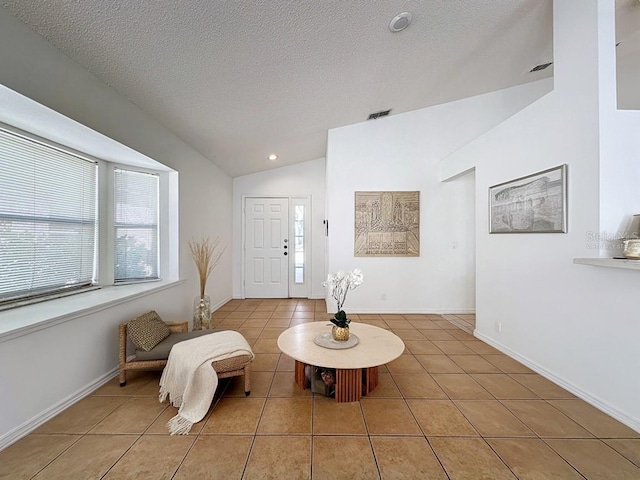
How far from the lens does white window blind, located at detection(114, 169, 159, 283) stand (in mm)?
2773

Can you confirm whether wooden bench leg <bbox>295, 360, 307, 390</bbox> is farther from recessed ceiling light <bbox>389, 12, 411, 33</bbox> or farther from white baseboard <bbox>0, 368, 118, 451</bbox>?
recessed ceiling light <bbox>389, 12, 411, 33</bbox>

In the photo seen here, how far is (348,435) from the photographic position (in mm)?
1530

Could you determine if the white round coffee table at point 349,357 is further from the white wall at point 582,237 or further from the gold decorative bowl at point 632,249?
the gold decorative bowl at point 632,249

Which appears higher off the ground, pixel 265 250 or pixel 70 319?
pixel 265 250

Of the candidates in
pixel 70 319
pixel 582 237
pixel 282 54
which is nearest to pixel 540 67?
pixel 582 237

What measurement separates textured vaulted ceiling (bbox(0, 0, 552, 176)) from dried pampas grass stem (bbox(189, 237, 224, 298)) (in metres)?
1.34

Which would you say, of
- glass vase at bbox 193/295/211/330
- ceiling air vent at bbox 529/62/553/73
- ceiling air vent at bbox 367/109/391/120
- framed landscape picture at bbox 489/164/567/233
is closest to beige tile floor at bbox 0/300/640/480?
glass vase at bbox 193/295/211/330

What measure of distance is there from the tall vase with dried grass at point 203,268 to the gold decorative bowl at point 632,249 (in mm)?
3739

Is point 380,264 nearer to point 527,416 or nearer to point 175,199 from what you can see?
point 527,416

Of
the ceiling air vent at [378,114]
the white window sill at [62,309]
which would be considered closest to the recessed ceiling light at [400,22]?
the ceiling air vent at [378,114]

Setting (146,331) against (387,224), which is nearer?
(146,331)

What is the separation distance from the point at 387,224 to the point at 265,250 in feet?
8.09

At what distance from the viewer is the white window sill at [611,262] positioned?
4.83 feet

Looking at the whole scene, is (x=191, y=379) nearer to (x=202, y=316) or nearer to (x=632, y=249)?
(x=202, y=316)
